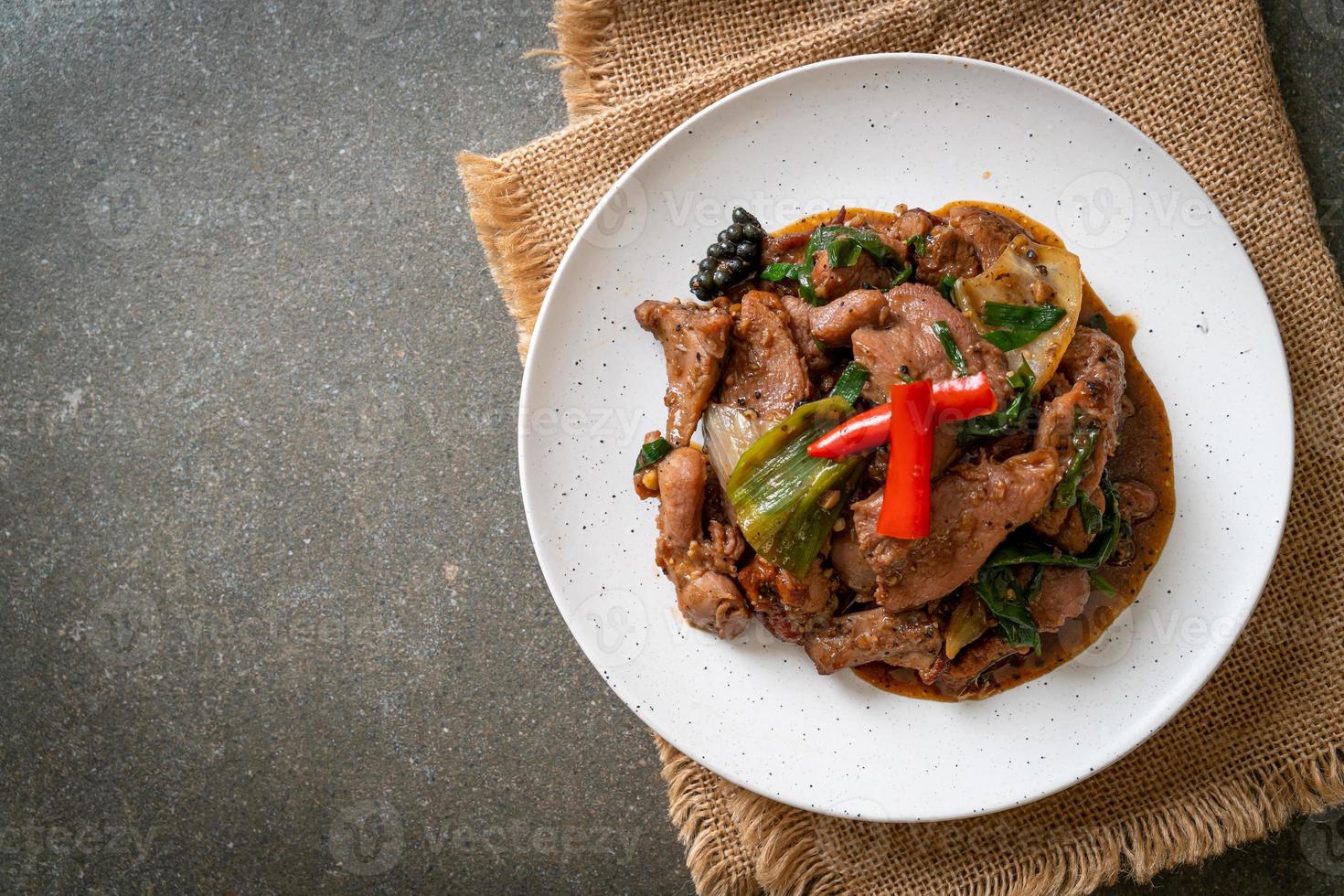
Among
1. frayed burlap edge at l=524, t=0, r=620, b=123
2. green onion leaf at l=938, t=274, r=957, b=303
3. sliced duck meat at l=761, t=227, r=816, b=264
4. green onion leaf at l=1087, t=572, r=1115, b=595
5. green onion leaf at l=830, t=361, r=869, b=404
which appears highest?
frayed burlap edge at l=524, t=0, r=620, b=123

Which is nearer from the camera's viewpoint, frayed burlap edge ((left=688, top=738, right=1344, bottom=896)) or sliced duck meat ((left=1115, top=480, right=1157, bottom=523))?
sliced duck meat ((left=1115, top=480, right=1157, bottom=523))

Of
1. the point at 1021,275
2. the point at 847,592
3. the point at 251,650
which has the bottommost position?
the point at 251,650

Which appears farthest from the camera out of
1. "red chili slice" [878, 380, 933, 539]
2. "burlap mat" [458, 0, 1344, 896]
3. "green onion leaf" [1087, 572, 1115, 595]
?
"burlap mat" [458, 0, 1344, 896]

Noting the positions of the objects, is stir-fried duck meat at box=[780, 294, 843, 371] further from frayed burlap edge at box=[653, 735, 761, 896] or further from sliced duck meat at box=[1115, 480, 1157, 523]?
frayed burlap edge at box=[653, 735, 761, 896]

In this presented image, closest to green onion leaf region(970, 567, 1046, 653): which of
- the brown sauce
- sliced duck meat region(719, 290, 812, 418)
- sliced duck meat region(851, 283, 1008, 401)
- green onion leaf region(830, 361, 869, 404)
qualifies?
the brown sauce

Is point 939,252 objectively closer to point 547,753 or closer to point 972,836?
point 972,836

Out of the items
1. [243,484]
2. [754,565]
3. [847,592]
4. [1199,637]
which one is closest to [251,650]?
[243,484]

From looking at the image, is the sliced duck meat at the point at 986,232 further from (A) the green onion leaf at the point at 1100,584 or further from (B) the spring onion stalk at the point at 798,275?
(A) the green onion leaf at the point at 1100,584

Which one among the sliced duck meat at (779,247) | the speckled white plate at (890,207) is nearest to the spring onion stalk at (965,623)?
the speckled white plate at (890,207)

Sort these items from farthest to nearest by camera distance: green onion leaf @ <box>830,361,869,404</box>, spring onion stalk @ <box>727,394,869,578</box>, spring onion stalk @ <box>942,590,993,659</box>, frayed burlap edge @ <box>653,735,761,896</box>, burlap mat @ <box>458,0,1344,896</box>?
1. frayed burlap edge @ <box>653,735,761,896</box>
2. burlap mat @ <box>458,0,1344,896</box>
3. spring onion stalk @ <box>942,590,993,659</box>
4. green onion leaf @ <box>830,361,869,404</box>
5. spring onion stalk @ <box>727,394,869,578</box>
